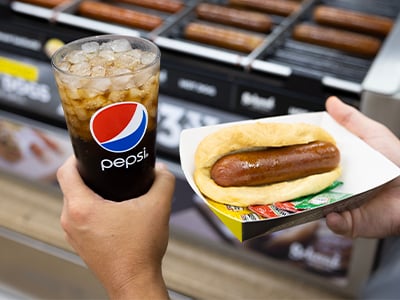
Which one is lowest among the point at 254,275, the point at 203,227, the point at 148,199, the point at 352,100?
the point at 254,275

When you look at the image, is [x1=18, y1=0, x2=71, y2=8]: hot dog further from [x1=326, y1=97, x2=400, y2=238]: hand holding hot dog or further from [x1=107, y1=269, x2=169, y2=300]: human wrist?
[x1=107, y1=269, x2=169, y2=300]: human wrist

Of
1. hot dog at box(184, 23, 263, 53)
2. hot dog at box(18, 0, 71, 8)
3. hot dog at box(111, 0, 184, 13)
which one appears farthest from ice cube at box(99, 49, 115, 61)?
hot dog at box(18, 0, 71, 8)

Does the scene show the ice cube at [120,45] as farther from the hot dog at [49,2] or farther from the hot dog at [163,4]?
the hot dog at [49,2]

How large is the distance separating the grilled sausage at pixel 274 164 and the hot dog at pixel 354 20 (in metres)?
1.20

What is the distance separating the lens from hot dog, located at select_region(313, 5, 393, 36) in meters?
2.43

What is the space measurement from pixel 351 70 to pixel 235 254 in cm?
112

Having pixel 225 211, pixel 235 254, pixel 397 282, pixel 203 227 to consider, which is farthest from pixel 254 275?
pixel 225 211

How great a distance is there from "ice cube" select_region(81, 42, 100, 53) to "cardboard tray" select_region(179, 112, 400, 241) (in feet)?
1.26

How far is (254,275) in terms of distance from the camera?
283 centimetres

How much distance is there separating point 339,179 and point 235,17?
51.7 inches

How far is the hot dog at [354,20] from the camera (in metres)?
2.43

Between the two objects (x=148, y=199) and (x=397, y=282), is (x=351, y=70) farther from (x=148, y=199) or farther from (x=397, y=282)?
(x=148, y=199)

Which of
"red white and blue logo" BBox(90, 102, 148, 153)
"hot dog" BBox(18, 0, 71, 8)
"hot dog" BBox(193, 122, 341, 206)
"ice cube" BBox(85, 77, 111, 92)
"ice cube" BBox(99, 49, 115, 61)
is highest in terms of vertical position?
"ice cube" BBox(99, 49, 115, 61)

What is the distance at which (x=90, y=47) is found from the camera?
1128mm
